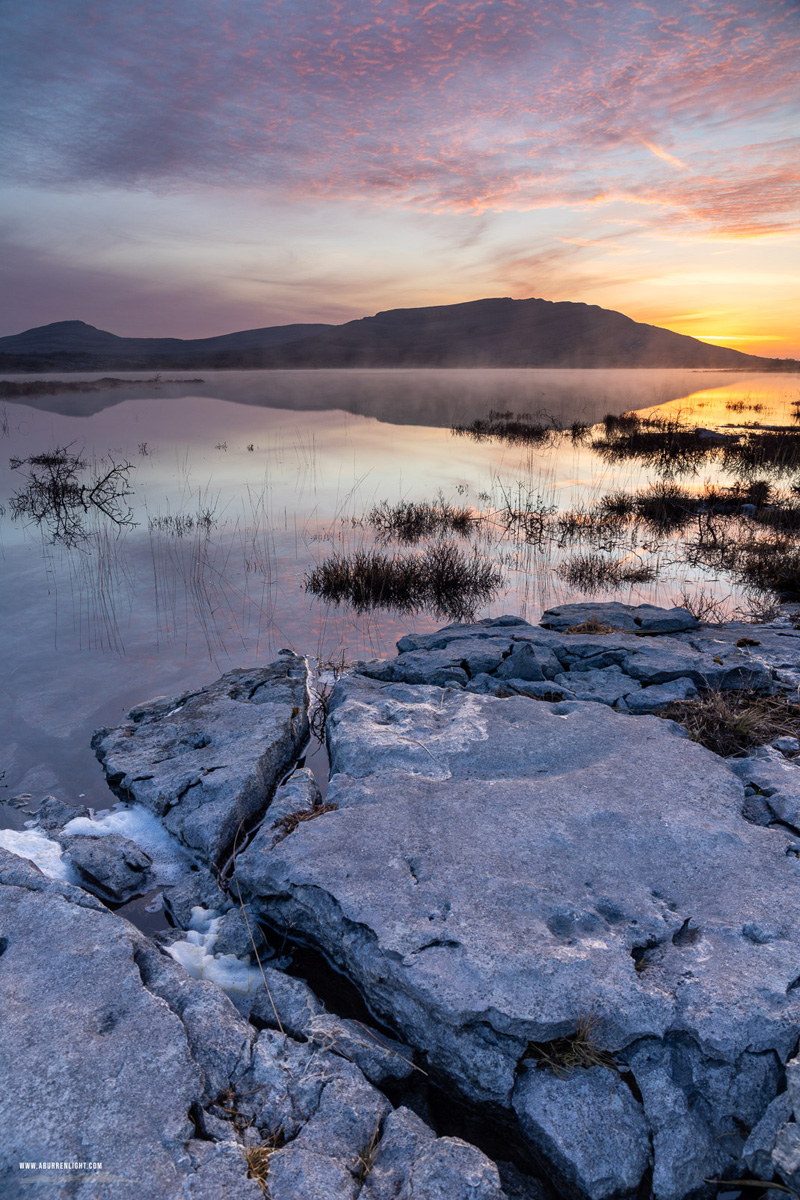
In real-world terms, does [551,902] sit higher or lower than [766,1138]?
higher

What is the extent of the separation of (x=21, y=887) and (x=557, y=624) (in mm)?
5295

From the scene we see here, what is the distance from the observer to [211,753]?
169 inches

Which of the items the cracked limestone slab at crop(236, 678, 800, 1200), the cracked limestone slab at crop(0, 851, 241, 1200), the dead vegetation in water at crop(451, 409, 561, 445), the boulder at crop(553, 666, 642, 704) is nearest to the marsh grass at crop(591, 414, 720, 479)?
the dead vegetation in water at crop(451, 409, 561, 445)

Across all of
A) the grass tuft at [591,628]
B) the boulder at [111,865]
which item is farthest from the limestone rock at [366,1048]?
the grass tuft at [591,628]

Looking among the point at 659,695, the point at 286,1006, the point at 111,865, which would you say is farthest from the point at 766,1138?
the point at 659,695

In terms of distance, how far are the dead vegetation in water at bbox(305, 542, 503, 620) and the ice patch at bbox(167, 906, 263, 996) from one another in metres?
5.18

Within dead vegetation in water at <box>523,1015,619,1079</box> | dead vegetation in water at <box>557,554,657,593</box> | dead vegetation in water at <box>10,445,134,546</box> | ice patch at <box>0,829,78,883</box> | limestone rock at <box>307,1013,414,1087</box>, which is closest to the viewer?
dead vegetation in water at <box>523,1015,619,1079</box>

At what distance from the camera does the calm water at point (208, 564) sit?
5.78m

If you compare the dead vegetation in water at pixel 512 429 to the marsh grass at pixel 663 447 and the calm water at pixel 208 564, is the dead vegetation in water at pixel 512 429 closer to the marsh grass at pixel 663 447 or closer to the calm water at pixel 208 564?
the calm water at pixel 208 564

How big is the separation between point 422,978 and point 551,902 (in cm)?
63

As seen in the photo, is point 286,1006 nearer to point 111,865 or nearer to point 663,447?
point 111,865

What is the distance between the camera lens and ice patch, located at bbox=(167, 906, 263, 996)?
271 cm

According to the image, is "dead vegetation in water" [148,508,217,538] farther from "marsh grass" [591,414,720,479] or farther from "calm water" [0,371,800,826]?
"marsh grass" [591,414,720,479]

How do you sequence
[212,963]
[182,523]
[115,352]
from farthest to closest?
[115,352]
[182,523]
[212,963]
